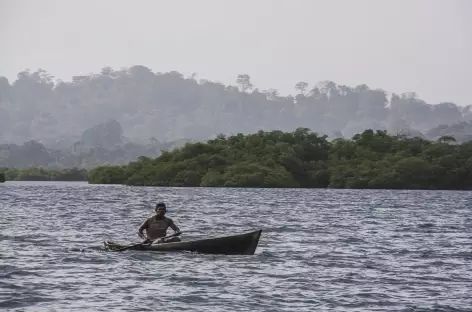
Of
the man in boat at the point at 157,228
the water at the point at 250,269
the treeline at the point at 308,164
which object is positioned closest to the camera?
the water at the point at 250,269

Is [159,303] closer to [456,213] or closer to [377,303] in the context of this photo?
[377,303]

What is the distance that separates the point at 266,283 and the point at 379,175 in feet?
348

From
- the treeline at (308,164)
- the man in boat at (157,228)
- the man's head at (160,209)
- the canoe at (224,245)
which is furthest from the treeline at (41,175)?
the canoe at (224,245)

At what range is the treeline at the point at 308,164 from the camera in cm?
13025

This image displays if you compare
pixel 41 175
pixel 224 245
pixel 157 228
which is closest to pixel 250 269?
pixel 224 245

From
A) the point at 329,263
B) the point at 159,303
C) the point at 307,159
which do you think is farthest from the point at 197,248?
the point at 307,159

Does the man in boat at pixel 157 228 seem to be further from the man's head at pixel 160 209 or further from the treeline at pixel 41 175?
the treeline at pixel 41 175

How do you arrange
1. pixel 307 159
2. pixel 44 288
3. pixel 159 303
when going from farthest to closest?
pixel 307 159, pixel 44 288, pixel 159 303

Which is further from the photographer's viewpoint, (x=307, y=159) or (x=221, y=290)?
(x=307, y=159)

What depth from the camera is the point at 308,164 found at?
141 m

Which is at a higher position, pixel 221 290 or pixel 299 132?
pixel 299 132

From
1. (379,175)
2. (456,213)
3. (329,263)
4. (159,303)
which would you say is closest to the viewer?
(159,303)

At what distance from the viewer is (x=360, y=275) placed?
1177 inches

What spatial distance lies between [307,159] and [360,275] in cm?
11549
